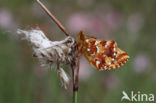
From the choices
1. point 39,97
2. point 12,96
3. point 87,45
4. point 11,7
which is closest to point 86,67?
point 39,97

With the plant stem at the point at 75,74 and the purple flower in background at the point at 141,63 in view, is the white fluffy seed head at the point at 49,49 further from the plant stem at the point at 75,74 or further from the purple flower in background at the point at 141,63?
the purple flower in background at the point at 141,63

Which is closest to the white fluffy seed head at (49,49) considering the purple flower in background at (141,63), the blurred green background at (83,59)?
the blurred green background at (83,59)

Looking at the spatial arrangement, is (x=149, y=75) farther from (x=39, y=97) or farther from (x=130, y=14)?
(x=39, y=97)

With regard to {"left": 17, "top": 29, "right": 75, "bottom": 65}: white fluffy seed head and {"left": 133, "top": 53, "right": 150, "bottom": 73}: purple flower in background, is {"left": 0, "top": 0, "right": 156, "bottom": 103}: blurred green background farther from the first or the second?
{"left": 17, "top": 29, "right": 75, "bottom": 65}: white fluffy seed head

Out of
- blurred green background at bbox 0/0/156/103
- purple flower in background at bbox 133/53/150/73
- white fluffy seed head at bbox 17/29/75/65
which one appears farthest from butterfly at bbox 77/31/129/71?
purple flower in background at bbox 133/53/150/73

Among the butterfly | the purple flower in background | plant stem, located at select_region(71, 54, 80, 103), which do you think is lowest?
plant stem, located at select_region(71, 54, 80, 103)

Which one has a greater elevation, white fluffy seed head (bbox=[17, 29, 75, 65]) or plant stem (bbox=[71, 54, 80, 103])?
white fluffy seed head (bbox=[17, 29, 75, 65])
